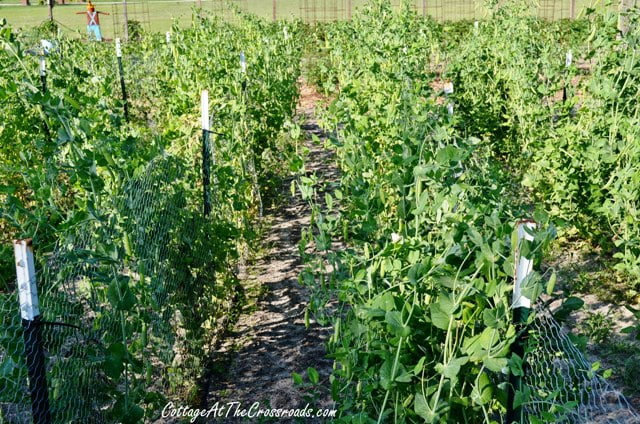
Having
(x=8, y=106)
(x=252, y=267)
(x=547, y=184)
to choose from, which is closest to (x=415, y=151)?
(x=252, y=267)

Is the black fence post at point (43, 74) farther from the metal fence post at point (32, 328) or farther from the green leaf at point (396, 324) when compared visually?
the green leaf at point (396, 324)

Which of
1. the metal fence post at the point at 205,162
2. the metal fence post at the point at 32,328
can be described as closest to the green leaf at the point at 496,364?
the metal fence post at the point at 32,328

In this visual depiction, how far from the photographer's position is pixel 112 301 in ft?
8.09

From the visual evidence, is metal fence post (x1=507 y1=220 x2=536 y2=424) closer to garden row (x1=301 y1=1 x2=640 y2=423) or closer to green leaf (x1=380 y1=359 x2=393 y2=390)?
garden row (x1=301 y1=1 x2=640 y2=423)

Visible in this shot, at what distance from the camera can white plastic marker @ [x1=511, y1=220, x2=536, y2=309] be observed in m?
2.04

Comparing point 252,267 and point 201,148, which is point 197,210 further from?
point 252,267

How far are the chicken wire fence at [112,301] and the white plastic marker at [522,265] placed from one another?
1.28 m

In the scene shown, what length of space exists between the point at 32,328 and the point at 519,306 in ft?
4.75

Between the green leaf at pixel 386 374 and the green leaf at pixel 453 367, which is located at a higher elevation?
the green leaf at pixel 453 367

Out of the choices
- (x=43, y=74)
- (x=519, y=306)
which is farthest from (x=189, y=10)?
(x=519, y=306)

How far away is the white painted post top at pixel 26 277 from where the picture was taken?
211 cm

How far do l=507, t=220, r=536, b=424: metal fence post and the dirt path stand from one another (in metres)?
0.96

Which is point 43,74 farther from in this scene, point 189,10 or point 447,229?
point 189,10

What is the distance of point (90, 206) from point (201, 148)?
206 centimetres
